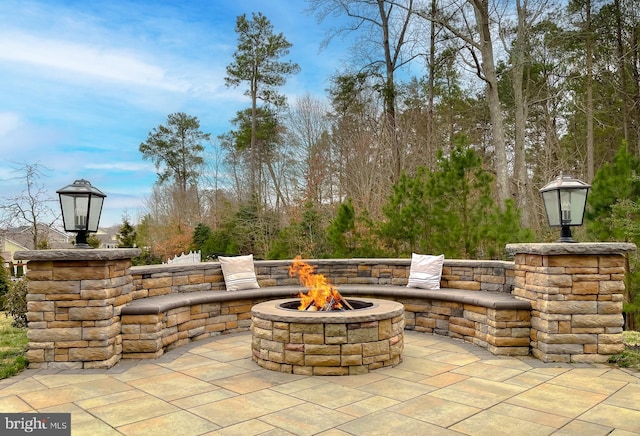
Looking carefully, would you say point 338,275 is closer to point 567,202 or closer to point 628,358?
point 567,202

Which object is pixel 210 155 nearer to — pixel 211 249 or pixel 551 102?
pixel 211 249

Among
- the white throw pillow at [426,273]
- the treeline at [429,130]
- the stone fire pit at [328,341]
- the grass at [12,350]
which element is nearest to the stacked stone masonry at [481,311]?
the grass at [12,350]

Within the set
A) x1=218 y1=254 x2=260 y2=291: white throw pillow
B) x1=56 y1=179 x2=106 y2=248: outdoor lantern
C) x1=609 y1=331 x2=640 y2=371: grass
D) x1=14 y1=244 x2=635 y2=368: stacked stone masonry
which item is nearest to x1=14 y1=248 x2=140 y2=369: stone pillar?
x1=14 y1=244 x2=635 y2=368: stacked stone masonry

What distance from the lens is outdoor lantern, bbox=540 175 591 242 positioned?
452 cm

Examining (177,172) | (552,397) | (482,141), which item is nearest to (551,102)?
(482,141)

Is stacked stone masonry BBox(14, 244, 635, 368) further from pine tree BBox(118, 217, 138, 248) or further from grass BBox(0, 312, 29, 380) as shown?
pine tree BBox(118, 217, 138, 248)

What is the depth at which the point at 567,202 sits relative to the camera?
4.56 m

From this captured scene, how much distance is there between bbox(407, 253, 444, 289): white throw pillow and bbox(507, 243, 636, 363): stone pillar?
1.74 metres

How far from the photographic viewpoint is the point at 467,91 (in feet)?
45.1

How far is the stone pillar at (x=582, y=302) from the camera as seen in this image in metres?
4.27

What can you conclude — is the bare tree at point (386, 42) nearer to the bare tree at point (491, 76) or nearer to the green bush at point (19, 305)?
the bare tree at point (491, 76)

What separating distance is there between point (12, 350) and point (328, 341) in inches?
135

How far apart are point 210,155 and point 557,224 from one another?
59.5ft

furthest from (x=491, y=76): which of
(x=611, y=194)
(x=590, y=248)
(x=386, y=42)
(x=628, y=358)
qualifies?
(x=628, y=358)
